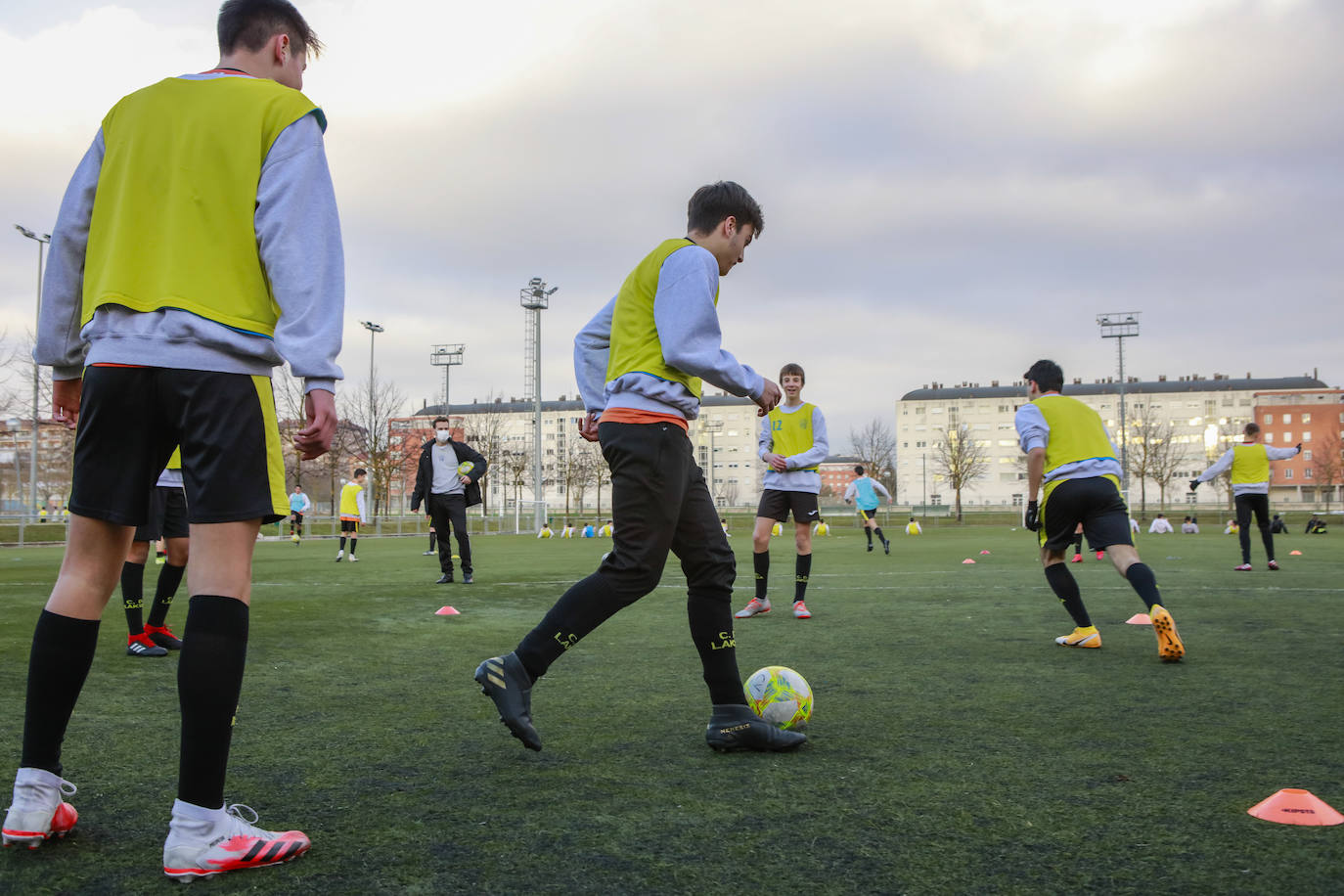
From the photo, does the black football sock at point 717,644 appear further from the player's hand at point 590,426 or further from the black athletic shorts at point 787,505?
the black athletic shorts at point 787,505

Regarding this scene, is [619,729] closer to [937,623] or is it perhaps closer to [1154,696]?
[1154,696]

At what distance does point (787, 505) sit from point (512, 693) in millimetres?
5684

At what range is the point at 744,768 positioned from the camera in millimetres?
3119

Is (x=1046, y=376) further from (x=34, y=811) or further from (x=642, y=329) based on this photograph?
(x=34, y=811)

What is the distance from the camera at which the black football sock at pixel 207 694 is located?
2.15 metres

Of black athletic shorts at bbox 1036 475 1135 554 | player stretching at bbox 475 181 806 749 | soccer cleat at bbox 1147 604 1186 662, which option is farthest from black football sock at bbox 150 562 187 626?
soccer cleat at bbox 1147 604 1186 662

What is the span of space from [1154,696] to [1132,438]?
10078cm

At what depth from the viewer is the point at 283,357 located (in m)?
2.31

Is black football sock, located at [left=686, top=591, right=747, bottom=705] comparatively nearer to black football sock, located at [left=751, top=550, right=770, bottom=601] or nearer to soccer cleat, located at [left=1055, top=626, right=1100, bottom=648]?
soccer cleat, located at [left=1055, top=626, right=1100, bottom=648]

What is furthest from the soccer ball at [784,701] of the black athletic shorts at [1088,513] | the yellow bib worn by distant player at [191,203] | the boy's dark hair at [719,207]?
the black athletic shorts at [1088,513]

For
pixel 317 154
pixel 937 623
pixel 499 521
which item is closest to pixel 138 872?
pixel 317 154

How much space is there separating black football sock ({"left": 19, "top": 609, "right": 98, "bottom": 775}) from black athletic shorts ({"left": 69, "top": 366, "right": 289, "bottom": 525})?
31 centimetres

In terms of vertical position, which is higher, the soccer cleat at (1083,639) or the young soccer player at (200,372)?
the young soccer player at (200,372)

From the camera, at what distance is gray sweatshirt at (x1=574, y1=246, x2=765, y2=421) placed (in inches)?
131
